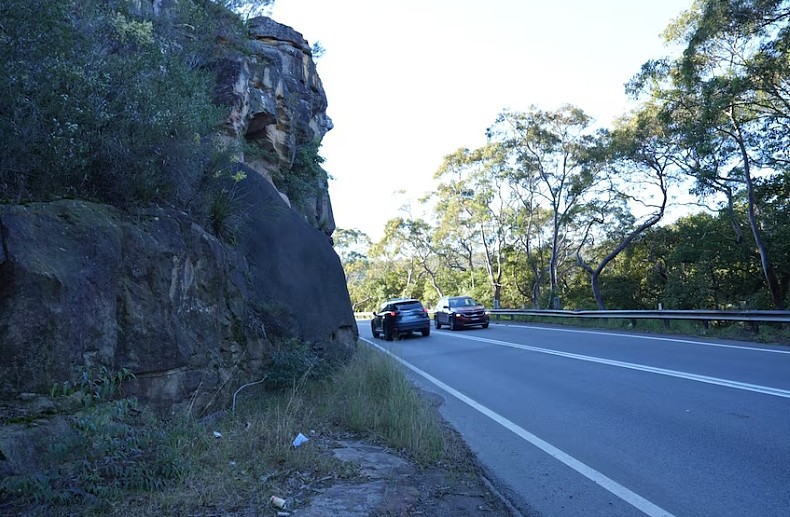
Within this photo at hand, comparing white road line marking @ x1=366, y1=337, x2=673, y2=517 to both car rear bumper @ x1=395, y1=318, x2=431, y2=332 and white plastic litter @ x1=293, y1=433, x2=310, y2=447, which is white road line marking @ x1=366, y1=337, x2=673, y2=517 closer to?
white plastic litter @ x1=293, y1=433, x2=310, y2=447

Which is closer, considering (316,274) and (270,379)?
(270,379)

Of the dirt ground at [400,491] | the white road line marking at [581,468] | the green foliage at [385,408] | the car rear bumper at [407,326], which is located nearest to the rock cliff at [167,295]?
the green foliage at [385,408]

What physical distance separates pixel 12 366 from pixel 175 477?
150cm

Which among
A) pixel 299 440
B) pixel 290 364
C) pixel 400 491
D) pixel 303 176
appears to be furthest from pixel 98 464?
pixel 303 176

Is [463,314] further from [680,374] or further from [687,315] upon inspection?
[680,374]

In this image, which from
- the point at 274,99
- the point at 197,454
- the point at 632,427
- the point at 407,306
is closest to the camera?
the point at 197,454

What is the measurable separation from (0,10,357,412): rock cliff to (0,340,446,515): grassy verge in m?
0.41

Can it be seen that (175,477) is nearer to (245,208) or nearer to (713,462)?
(713,462)

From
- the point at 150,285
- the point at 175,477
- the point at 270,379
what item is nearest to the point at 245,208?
the point at 270,379

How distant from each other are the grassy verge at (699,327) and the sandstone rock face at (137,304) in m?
12.0

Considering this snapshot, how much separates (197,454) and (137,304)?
1668mm

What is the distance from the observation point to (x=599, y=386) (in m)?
9.53

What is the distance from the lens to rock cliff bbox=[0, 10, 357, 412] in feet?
15.2

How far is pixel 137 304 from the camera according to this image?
19.1 feet
